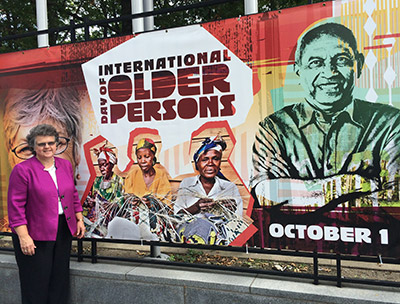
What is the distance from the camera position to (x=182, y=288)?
10.9 ft

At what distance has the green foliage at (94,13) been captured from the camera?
29.7 feet

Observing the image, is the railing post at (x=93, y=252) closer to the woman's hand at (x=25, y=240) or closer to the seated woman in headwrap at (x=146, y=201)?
the seated woman in headwrap at (x=146, y=201)

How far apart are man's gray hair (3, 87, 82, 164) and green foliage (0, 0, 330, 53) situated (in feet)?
16.9

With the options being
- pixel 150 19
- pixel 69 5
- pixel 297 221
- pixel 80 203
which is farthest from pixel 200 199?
pixel 69 5

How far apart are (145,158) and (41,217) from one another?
1.08 m

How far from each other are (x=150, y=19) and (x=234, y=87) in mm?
2296

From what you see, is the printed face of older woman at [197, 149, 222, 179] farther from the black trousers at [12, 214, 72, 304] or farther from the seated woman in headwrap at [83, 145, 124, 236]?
the black trousers at [12, 214, 72, 304]

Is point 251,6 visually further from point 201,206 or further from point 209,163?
point 201,206

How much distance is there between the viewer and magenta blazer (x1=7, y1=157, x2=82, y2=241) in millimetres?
3111

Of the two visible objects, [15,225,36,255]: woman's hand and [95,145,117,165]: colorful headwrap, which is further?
[95,145,117,165]: colorful headwrap

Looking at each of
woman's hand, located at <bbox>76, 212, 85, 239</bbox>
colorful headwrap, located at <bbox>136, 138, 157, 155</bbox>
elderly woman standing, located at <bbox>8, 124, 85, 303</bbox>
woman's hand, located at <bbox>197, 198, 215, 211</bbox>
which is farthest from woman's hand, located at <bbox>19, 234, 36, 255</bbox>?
woman's hand, located at <bbox>197, 198, 215, 211</bbox>

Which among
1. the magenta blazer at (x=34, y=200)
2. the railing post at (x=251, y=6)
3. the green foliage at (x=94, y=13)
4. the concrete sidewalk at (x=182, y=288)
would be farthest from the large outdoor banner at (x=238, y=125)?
the green foliage at (x=94, y=13)

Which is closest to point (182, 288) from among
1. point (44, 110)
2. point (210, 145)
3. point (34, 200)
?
point (210, 145)

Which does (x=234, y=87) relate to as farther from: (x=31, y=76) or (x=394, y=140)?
(x=31, y=76)
